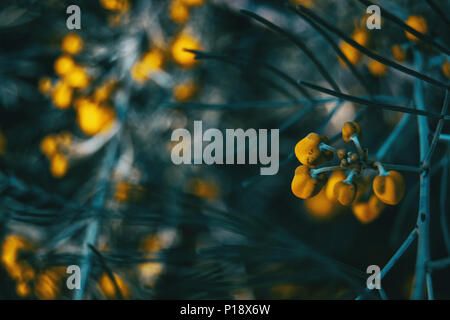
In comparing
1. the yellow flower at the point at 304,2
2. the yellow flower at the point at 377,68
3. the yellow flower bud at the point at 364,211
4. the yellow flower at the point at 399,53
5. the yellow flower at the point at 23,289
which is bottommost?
the yellow flower at the point at 23,289

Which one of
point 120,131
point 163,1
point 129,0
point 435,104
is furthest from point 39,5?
point 435,104

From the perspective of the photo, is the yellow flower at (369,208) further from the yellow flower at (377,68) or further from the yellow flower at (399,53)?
the yellow flower at (377,68)

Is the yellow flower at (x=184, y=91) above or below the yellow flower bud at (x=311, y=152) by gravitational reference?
above

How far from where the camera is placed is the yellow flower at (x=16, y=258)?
1202 millimetres

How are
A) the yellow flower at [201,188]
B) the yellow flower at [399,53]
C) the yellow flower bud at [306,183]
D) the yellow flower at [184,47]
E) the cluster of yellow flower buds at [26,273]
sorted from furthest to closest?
the yellow flower at [201,188]
the yellow flower at [184,47]
the cluster of yellow flower buds at [26,273]
the yellow flower at [399,53]
the yellow flower bud at [306,183]

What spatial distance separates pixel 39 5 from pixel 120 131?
729mm

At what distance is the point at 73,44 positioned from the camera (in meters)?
1.50

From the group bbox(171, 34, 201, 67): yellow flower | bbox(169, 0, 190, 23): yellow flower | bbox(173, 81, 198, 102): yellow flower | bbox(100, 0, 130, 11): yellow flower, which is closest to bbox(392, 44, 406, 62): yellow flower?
bbox(171, 34, 201, 67): yellow flower

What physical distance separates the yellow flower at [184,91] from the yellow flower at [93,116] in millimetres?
327

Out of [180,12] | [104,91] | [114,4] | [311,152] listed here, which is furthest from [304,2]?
[311,152]

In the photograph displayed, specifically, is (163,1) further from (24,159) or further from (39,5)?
(24,159)

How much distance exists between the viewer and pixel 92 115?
139cm

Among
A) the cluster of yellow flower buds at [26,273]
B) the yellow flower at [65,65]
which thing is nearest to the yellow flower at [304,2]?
the yellow flower at [65,65]

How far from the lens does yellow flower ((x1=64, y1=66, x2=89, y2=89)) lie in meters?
1.42
